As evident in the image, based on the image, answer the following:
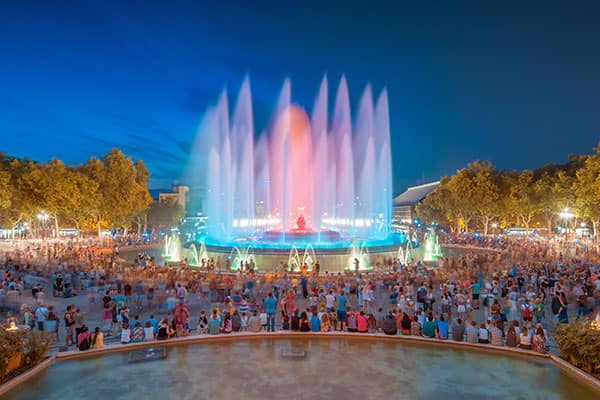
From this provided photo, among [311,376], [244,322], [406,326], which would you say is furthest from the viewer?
[244,322]

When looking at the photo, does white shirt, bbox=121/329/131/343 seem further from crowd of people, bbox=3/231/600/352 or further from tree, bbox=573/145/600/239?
tree, bbox=573/145/600/239

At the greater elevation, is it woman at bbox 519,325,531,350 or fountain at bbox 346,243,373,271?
fountain at bbox 346,243,373,271

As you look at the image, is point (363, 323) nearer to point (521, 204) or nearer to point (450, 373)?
point (450, 373)

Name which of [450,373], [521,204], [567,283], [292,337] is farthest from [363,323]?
[521,204]

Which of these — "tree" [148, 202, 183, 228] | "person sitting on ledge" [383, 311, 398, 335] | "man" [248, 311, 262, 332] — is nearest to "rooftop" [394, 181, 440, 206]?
"tree" [148, 202, 183, 228]

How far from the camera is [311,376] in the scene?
398 inches

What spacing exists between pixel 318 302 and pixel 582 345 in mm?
9938

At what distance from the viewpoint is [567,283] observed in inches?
818

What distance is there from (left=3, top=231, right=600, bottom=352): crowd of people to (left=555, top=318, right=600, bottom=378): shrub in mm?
702

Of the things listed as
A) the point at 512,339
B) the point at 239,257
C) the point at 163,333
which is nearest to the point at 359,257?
the point at 239,257

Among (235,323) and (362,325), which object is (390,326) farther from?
(235,323)

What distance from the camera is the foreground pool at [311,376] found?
9.09 m

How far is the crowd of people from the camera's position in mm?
13445

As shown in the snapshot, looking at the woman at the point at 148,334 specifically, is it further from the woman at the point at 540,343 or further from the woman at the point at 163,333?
the woman at the point at 540,343
